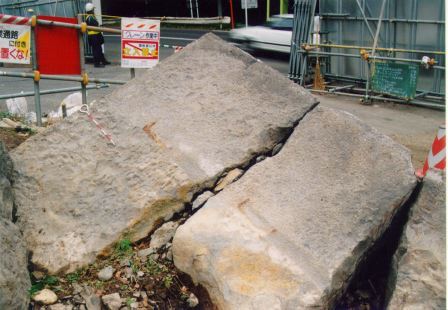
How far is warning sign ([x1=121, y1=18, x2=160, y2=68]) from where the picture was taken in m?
6.91

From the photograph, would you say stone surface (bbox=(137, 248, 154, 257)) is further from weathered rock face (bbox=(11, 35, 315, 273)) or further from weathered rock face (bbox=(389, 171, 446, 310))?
weathered rock face (bbox=(389, 171, 446, 310))

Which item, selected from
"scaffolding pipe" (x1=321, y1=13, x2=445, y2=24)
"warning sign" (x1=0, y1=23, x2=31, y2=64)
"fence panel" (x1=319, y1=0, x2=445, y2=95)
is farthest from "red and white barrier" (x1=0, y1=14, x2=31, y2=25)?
"scaffolding pipe" (x1=321, y1=13, x2=445, y2=24)

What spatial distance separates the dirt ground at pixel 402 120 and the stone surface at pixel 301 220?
3357 mm

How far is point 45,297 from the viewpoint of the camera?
10.3 ft

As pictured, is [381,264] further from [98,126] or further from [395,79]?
[395,79]

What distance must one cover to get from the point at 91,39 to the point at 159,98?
36.2 feet

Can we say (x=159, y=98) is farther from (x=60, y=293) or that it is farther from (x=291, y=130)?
(x=60, y=293)

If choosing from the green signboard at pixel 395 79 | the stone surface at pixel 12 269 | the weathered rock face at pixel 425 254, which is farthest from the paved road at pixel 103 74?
the weathered rock face at pixel 425 254

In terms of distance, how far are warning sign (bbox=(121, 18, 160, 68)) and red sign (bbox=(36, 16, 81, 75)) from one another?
706 millimetres

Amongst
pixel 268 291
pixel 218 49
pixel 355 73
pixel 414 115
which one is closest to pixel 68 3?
pixel 355 73

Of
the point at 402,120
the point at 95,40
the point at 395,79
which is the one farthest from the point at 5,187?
the point at 95,40

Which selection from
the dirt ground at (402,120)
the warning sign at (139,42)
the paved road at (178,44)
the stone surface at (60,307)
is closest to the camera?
the stone surface at (60,307)

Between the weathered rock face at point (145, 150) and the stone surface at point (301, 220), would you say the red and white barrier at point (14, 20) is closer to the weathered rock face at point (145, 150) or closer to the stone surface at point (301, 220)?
the weathered rock face at point (145, 150)

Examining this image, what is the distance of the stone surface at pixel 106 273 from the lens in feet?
10.9
